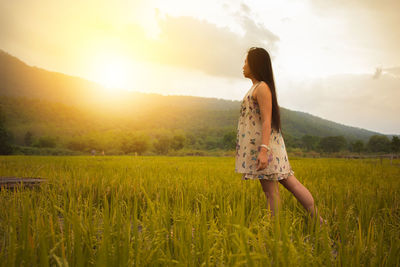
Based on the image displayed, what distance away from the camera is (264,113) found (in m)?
2.08

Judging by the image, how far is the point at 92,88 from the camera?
148m

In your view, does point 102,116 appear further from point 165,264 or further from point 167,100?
point 165,264

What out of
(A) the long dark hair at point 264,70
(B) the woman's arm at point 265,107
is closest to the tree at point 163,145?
(A) the long dark hair at point 264,70

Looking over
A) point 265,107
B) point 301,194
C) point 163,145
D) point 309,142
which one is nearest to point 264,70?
point 265,107

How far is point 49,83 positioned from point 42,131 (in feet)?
306

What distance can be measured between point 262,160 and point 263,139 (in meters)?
0.19

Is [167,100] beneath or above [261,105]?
above

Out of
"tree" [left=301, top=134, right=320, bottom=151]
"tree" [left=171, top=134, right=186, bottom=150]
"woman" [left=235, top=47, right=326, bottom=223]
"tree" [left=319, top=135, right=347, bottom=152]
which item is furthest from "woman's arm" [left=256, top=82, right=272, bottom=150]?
"tree" [left=301, top=134, right=320, bottom=151]

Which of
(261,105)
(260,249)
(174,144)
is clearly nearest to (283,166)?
(261,105)

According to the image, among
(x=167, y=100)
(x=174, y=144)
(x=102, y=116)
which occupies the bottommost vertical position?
(x=174, y=144)

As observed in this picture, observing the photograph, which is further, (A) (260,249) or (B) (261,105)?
(B) (261,105)

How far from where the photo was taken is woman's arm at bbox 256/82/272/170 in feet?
6.56

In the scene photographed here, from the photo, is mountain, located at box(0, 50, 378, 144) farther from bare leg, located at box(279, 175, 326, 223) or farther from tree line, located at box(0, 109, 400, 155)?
bare leg, located at box(279, 175, 326, 223)

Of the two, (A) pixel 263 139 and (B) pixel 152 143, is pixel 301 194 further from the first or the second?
(B) pixel 152 143
